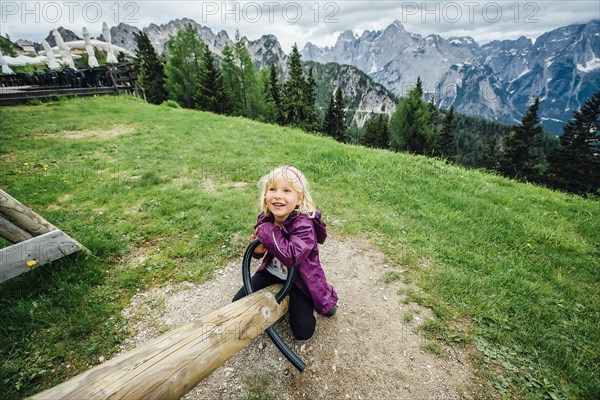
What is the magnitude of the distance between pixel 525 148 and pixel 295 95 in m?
31.1

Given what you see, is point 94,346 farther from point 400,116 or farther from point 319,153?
point 400,116

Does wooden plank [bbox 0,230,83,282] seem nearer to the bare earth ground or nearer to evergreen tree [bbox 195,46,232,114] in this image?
the bare earth ground

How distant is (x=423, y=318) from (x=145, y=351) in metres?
3.46

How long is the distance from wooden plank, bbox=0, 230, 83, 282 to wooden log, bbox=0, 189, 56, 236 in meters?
0.14

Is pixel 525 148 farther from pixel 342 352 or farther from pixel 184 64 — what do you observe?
pixel 184 64

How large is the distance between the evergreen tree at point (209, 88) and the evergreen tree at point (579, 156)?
42.8 metres

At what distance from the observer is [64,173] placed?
7832 millimetres

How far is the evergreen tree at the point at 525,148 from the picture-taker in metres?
34.9

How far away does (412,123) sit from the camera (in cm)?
3925

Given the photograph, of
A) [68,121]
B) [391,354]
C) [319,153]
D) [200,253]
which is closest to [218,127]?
[319,153]

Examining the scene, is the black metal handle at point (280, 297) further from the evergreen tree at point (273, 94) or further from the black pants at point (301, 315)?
the evergreen tree at point (273, 94)

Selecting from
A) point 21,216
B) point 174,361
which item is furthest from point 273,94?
point 174,361

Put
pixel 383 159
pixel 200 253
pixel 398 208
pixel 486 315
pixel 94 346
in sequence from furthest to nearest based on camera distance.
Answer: pixel 383 159 → pixel 398 208 → pixel 200 253 → pixel 486 315 → pixel 94 346

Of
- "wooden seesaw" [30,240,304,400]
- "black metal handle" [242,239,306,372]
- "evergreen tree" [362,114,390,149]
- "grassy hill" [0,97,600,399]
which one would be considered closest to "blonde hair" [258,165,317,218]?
"black metal handle" [242,239,306,372]
